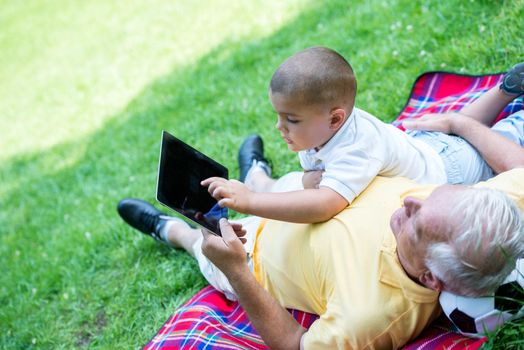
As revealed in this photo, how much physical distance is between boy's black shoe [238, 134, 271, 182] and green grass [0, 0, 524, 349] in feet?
0.41

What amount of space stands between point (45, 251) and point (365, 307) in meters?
3.23

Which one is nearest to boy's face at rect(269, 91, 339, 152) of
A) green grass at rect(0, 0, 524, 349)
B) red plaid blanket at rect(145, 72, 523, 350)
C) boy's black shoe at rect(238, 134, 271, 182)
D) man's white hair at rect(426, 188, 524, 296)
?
man's white hair at rect(426, 188, 524, 296)

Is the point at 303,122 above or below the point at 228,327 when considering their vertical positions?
above

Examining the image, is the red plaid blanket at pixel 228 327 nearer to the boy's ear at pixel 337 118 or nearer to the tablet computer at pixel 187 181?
the tablet computer at pixel 187 181

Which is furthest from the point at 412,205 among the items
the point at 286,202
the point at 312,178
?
the point at 312,178

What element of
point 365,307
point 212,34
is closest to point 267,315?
point 365,307

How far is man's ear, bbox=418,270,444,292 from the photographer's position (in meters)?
1.87

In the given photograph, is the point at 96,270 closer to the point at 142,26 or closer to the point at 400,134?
the point at 400,134

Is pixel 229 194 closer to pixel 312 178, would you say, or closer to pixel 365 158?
pixel 312 178

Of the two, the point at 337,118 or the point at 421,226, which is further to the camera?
the point at 337,118

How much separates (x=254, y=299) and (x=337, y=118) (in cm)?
85

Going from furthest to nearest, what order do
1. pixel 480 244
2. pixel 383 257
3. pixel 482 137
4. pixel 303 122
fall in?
pixel 482 137 → pixel 303 122 → pixel 383 257 → pixel 480 244

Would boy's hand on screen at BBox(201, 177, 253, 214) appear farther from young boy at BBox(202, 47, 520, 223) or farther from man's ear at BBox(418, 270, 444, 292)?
man's ear at BBox(418, 270, 444, 292)

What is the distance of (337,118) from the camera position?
7.63ft
